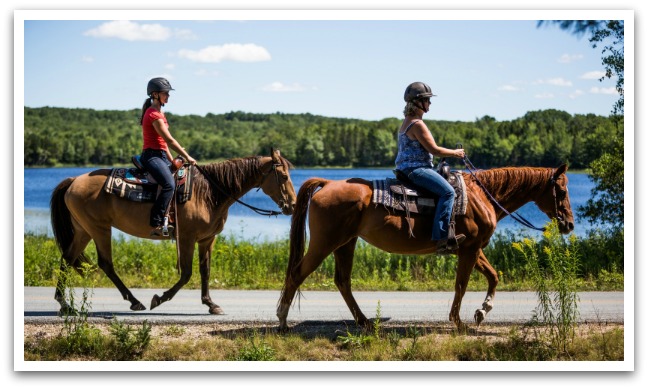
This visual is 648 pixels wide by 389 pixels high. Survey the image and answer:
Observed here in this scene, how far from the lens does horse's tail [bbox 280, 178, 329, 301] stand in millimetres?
8945

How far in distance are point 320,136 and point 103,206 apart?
3314 centimetres

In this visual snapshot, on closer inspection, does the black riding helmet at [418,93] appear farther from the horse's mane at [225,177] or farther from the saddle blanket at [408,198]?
the horse's mane at [225,177]

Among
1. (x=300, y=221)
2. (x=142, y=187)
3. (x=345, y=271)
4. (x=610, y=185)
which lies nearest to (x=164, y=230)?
(x=142, y=187)

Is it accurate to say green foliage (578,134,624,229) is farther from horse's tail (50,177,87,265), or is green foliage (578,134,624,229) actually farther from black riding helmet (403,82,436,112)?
horse's tail (50,177,87,265)

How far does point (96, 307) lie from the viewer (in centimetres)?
1041

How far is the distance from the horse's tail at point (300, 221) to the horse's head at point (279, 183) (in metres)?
1.10

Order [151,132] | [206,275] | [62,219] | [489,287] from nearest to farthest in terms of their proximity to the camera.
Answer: [489,287] < [151,132] < [206,275] < [62,219]

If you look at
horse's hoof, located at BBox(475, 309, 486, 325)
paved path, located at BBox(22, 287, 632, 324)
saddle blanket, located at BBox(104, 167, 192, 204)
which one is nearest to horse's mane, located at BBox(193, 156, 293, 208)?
saddle blanket, located at BBox(104, 167, 192, 204)

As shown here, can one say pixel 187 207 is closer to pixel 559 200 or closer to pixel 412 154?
pixel 412 154

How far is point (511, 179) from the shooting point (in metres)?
9.49

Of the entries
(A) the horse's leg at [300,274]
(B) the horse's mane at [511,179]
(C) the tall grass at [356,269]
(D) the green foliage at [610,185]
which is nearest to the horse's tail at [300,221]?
(A) the horse's leg at [300,274]

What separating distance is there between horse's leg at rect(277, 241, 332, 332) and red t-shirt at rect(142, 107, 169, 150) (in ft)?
8.39

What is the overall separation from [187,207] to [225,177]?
664 mm
